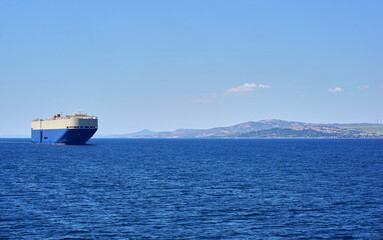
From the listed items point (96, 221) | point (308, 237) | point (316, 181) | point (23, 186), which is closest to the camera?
point (308, 237)

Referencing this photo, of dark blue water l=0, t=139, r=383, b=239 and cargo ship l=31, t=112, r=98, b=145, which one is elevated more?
cargo ship l=31, t=112, r=98, b=145

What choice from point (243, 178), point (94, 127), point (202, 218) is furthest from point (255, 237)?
point (94, 127)

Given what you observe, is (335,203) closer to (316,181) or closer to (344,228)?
(344,228)

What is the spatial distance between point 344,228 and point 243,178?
34.2 metres

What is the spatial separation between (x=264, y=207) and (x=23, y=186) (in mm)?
32890

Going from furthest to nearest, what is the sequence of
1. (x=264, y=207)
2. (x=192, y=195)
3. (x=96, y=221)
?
(x=192, y=195) < (x=264, y=207) < (x=96, y=221)

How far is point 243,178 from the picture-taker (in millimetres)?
69312

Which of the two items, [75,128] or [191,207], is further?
[75,128]

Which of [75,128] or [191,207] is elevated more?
[75,128]

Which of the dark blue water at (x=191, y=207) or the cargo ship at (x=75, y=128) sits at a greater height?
the cargo ship at (x=75, y=128)

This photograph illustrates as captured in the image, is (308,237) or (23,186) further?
(23,186)

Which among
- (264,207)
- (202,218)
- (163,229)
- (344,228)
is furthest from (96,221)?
(344,228)

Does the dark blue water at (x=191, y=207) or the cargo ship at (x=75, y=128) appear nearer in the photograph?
the dark blue water at (x=191, y=207)

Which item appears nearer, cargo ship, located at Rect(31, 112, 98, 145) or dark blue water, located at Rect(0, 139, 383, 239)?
dark blue water, located at Rect(0, 139, 383, 239)
